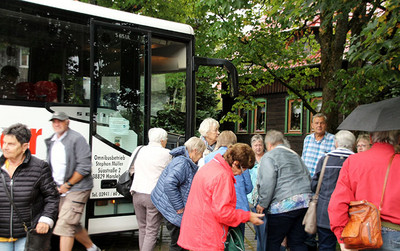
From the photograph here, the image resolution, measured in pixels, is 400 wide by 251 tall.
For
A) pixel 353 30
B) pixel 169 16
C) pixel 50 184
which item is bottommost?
pixel 50 184

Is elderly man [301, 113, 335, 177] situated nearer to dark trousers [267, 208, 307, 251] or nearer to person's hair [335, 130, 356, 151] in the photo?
person's hair [335, 130, 356, 151]

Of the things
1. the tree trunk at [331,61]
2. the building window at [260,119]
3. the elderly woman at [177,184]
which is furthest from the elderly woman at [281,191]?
the building window at [260,119]

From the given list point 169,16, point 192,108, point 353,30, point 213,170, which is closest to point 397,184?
point 213,170

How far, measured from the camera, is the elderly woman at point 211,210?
403cm

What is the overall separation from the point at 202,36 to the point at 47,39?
955 centimetres

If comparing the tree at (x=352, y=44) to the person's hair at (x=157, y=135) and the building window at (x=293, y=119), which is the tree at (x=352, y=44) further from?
the building window at (x=293, y=119)

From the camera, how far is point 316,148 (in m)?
7.61

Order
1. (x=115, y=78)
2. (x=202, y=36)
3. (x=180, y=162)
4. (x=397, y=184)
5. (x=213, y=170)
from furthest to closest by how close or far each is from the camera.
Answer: (x=202, y=36) → (x=115, y=78) → (x=180, y=162) → (x=213, y=170) → (x=397, y=184)

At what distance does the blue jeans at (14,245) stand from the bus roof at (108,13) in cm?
366

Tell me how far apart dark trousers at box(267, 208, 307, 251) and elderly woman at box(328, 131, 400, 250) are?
4.85ft

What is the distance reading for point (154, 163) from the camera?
5988mm

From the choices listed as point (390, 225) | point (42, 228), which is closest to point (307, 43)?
point (390, 225)

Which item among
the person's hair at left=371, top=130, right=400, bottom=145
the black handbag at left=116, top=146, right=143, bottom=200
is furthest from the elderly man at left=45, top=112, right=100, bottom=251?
the person's hair at left=371, top=130, right=400, bottom=145

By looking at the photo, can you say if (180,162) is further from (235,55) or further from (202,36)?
(202,36)
